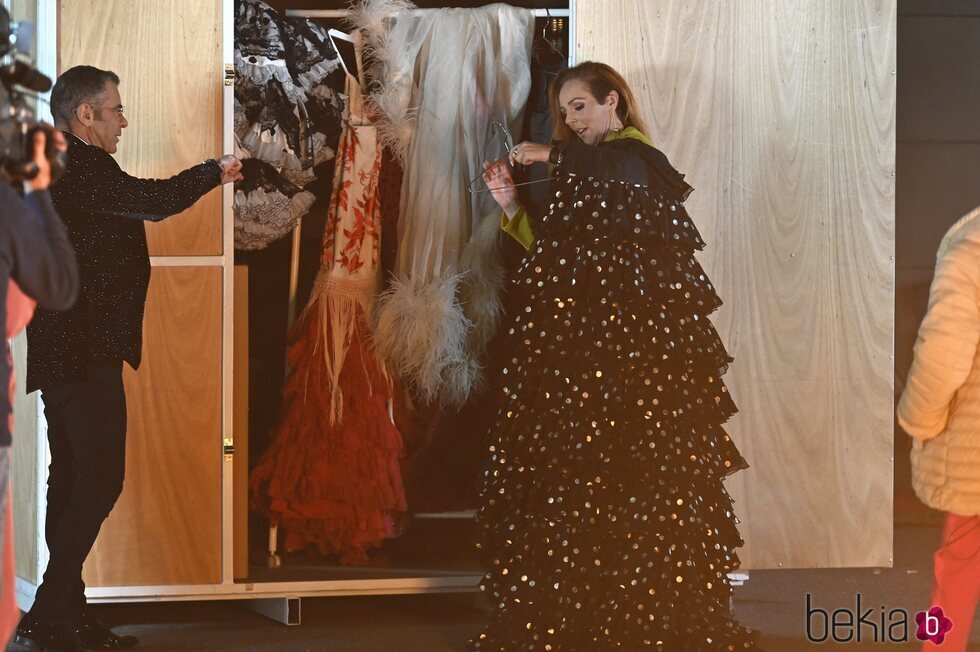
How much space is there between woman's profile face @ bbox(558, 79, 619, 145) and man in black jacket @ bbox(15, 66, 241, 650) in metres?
0.89

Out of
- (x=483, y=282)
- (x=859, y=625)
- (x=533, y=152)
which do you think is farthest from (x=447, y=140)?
(x=859, y=625)

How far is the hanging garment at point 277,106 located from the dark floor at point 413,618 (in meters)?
1.12

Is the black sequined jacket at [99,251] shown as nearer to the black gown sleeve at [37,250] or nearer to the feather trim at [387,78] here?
the feather trim at [387,78]

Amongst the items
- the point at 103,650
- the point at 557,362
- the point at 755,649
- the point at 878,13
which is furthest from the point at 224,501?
the point at 878,13

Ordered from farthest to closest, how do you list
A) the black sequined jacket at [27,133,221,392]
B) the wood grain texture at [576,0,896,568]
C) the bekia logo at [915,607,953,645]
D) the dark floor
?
the wood grain texture at [576,0,896,568] → the dark floor → the black sequined jacket at [27,133,221,392] → the bekia logo at [915,607,953,645]

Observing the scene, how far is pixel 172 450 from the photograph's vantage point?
3324 millimetres

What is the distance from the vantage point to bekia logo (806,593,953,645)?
3273mm

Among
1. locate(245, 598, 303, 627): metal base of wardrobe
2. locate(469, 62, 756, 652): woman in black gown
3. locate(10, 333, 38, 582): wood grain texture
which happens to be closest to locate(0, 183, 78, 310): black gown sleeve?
locate(469, 62, 756, 652): woman in black gown

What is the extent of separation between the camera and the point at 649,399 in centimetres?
297

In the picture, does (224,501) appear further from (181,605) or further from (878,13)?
(878,13)

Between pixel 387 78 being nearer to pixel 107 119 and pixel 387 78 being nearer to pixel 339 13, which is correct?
pixel 339 13

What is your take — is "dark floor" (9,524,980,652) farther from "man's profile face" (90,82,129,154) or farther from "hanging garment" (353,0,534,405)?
"man's profile face" (90,82,129,154)

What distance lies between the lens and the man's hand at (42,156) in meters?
1.65

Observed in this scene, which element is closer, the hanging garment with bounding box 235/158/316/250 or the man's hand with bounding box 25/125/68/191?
the man's hand with bounding box 25/125/68/191
